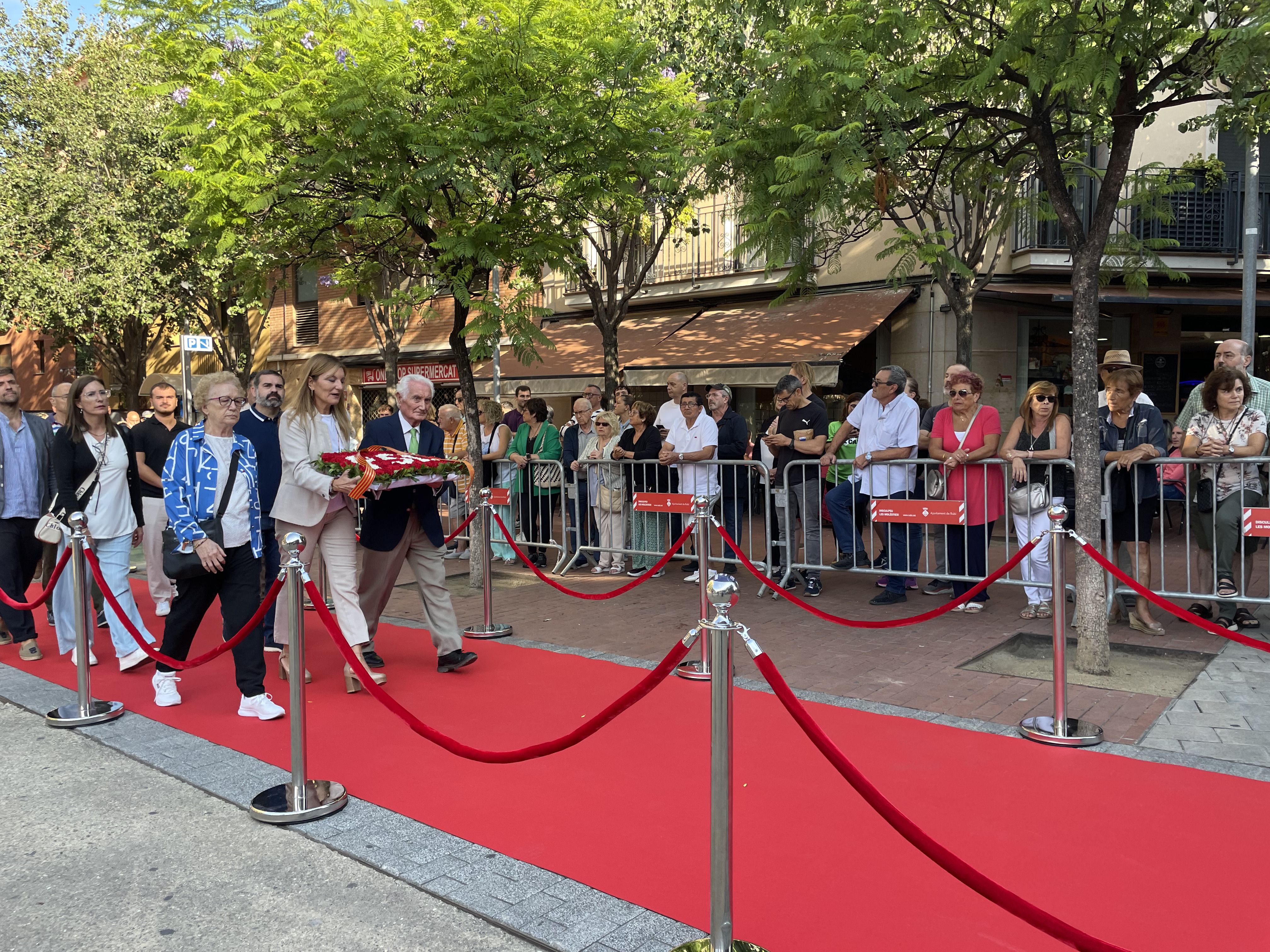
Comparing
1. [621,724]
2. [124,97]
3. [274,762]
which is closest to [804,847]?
[621,724]

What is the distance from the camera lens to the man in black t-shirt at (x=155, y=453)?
25.8 feet

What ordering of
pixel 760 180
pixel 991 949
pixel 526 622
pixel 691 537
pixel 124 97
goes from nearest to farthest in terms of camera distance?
pixel 991 949
pixel 760 180
pixel 526 622
pixel 691 537
pixel 124 97

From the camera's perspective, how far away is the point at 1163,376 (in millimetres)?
17422

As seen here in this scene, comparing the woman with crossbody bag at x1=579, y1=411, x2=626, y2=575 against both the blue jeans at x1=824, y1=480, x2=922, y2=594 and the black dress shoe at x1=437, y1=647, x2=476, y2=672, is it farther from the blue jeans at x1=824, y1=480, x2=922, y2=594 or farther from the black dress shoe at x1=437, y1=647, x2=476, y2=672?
the black dress shoe at x1=437, y1=647, x2=476, y2=672

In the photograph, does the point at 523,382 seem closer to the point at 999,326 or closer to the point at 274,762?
the point at 999,326

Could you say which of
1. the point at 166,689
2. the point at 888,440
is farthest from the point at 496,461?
the point at 166,689

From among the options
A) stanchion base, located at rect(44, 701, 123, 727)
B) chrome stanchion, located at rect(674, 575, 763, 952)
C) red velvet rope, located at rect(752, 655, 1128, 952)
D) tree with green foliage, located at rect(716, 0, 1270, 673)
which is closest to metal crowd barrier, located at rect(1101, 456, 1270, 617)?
tree with green foliage, located at rect(716, 0, 1270, 673)

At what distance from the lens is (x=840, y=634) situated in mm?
7562

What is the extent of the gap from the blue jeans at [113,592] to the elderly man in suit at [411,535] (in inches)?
67.6

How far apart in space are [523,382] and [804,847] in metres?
16.3

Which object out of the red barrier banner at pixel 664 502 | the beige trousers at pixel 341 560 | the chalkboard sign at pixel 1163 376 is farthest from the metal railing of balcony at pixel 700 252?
the beige trousers at pixel 341 560

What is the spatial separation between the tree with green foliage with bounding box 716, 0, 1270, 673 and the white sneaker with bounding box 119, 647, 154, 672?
5.39 meters

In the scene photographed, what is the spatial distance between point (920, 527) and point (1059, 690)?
3.88 meters

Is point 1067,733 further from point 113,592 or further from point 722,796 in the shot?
point 113,592
